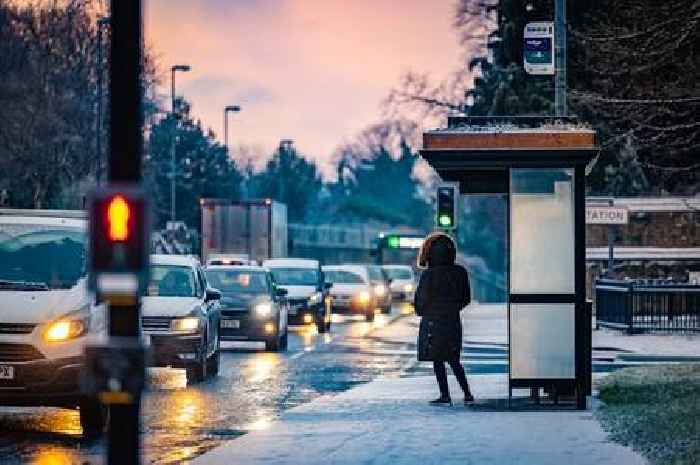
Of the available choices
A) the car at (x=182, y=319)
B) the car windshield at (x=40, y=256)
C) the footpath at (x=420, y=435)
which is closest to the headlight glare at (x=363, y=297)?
the car at (x=182, y=319)

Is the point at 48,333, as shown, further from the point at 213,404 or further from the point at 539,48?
the point at 539,48

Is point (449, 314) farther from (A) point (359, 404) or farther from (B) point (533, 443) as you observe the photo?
(B) point (533, 443)

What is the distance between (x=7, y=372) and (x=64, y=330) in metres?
0.66

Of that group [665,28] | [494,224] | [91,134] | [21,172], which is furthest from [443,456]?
[494,224]

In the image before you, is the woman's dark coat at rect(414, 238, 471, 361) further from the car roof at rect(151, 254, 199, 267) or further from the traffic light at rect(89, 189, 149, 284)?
the traffic light at rect(89, 189, 149, 284)

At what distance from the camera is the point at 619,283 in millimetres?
37438

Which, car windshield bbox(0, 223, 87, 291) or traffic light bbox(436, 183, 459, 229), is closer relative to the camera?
car windshield bbox(0, 223, 87, 291)

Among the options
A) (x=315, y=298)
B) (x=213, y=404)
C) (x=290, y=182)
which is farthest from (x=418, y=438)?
(x=290, y=182)

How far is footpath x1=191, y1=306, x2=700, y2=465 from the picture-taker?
13727mm

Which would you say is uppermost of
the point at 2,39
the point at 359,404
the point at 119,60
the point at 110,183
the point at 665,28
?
the point at 2,39

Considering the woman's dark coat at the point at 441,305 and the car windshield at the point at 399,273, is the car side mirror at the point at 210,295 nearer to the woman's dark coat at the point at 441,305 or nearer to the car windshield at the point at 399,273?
the woman's dark coat at the point at 441,305

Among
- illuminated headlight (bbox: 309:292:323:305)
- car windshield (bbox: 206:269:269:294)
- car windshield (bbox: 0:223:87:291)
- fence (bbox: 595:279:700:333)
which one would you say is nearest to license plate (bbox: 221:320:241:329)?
car windshield (bbox: 206:269:269:294)

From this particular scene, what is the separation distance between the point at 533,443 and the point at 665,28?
404 inches

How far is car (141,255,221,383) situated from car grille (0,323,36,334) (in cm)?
653
